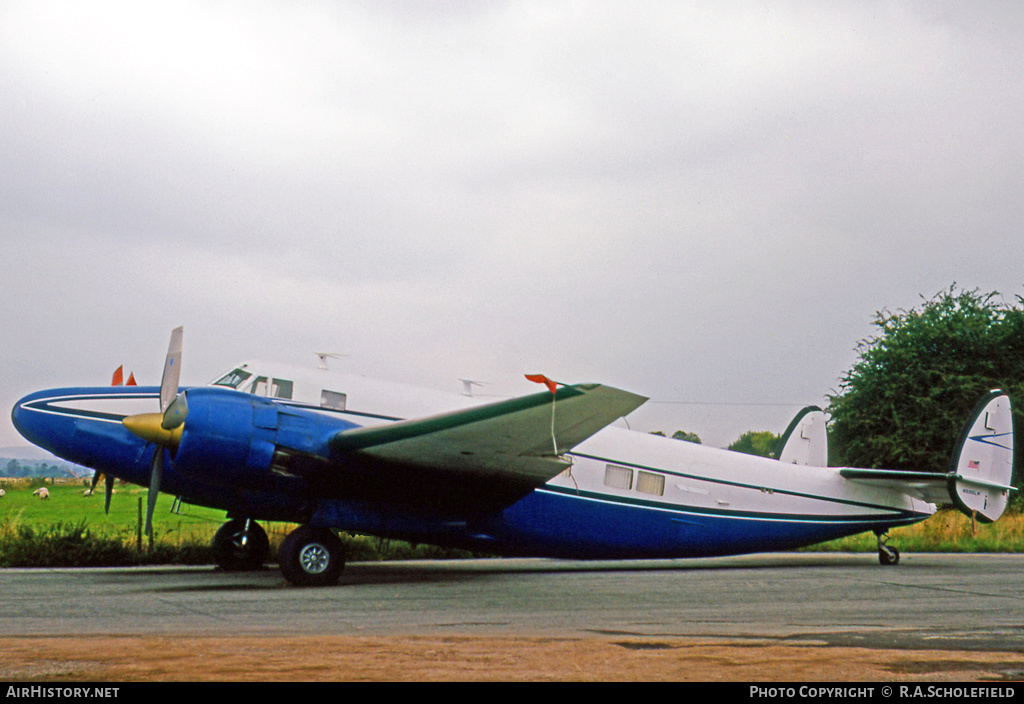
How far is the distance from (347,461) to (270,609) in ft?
8.85

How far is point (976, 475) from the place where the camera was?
1483cm

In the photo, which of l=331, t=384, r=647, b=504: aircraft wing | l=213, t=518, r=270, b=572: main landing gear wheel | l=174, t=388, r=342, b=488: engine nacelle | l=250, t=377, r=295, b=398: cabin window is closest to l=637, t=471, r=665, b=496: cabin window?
l=331, t=384, r=647, b=504: aircraft wing

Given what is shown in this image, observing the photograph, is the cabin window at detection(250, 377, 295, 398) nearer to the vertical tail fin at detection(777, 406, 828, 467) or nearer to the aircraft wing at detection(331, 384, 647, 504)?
the aircraft wing at detection(331, 384, 647, 504)

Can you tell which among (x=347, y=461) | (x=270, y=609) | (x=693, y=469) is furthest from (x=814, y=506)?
(x=270, y=609)

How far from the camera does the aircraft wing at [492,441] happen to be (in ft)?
29.3

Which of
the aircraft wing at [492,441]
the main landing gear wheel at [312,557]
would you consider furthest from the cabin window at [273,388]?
the main landing gear wheel at [312,557]

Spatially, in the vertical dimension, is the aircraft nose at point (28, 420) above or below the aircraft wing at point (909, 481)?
below

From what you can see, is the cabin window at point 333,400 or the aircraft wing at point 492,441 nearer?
the aircraft wing at point 492,441

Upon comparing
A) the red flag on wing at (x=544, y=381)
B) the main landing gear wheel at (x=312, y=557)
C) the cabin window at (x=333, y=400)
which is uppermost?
the red flag on wing at (x=544, y=381)

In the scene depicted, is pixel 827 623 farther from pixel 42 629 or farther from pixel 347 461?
pixel 42 629

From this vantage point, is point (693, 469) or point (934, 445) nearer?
point (693, 469)

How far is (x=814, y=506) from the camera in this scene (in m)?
14.3

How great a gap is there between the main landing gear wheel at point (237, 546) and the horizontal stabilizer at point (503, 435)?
11.6 ft

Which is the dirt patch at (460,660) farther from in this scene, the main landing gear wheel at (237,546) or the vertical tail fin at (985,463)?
the vertical tail fin at (985,463)
